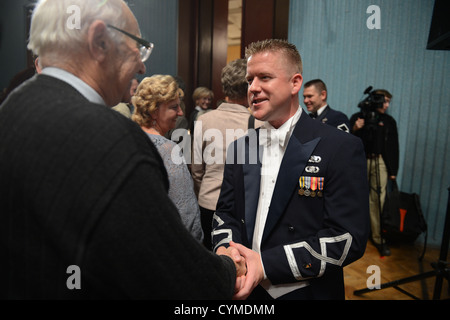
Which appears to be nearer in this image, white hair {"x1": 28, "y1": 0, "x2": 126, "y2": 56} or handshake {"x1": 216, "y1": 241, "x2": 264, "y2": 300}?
white hair {"x1": 28, "y1": 0, "x2": 126, "y2": 56}

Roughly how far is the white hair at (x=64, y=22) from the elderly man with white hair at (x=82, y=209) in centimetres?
10

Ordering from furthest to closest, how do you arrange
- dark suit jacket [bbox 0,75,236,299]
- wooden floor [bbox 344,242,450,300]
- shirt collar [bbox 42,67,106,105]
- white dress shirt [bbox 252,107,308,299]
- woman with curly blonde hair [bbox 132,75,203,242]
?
wooden floor [bbox 344,242,450,300] < woman with curly blonde hair [bbox 132,75,203,242] < white dress shirt [bbox 252,107,308,299] < shirt collar [bbox 42,67,106,105] < dark suit jacket [bbox 0,75,236,299]

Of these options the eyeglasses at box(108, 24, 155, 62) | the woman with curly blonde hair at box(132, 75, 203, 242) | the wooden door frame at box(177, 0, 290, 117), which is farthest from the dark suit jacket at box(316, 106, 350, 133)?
the eyeglasses at box(108, 24, 155, 62)

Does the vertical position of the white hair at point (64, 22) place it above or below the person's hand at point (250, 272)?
above

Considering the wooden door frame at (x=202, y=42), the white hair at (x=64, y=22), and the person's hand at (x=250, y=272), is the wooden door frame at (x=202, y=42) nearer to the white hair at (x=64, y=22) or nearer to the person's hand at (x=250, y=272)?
the person's hand at (x=250, y=272)

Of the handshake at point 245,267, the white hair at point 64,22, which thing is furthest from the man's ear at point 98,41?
the handshake at point 245,267

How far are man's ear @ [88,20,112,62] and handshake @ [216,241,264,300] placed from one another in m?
0.79

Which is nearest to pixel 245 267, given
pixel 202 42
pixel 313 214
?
pixel 313 214

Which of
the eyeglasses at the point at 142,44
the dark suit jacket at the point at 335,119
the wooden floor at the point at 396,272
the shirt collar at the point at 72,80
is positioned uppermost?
the eyeglasses at the point at 142,44

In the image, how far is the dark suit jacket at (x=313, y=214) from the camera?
1.12 meters

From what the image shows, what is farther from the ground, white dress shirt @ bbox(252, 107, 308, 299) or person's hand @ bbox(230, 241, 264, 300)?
white dress shirt @ bbox(252, 107, 308, 299)

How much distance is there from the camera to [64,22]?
684mm

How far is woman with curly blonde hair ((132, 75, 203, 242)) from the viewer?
159 cm

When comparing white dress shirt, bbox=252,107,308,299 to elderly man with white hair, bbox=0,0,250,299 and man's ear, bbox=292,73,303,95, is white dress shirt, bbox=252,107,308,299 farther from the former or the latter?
elderly man with white hair, bbox=0,0,250,299
